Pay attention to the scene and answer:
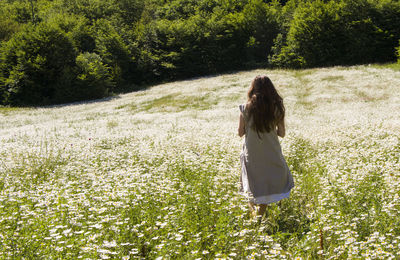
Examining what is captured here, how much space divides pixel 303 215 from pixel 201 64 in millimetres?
50599

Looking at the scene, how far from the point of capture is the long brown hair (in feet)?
18.0

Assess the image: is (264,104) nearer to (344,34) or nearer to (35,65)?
(35,65)

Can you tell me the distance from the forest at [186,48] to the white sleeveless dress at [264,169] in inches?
1521

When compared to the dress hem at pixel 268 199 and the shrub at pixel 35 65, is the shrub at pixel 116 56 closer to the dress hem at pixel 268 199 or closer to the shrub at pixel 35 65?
the shrub at pixel 35 65

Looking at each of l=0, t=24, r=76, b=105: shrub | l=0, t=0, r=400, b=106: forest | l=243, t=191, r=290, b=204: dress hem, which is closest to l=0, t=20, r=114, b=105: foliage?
l=0, t=24, r=76, b=105: shrub

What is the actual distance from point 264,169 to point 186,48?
4929 cm

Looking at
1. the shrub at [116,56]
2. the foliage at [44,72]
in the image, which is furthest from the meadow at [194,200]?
the shrub at [116,56]

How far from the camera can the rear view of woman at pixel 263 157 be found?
5609mm

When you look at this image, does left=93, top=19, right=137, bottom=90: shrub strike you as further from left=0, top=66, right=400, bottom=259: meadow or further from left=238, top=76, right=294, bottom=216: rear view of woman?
left=238, top=76, right=294, bottom=216: rear view of woman

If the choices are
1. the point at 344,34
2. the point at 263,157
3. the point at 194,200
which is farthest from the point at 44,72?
the point at 344,34

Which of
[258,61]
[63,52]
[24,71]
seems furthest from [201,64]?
→ [24,71]

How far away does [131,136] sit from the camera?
1456 centimetres

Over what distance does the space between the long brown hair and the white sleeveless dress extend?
0.18 m

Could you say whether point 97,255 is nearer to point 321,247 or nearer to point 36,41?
point 321,247
